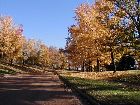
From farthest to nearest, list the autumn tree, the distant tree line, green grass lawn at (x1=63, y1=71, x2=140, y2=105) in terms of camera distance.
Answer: the autumn tree
the distant tree line
green grass lawn at (x1=63, y1=71, x2=140, y2=105)

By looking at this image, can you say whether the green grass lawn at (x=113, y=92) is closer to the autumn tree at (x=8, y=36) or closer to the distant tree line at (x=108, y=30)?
the distant tree line at (x=108, y=30)

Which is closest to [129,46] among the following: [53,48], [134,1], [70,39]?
[134,1]

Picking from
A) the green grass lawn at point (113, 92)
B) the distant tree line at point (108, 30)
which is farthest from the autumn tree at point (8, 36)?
the green grass lawn at point (113, 92)

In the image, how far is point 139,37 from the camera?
36.5 m

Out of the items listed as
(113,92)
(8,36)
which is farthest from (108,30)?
(8,36)

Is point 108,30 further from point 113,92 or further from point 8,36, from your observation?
point 8,36

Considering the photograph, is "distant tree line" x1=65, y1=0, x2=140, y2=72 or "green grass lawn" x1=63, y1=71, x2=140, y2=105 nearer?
"green grass lawn" x1=63, y1=71, x2=140, y2=105

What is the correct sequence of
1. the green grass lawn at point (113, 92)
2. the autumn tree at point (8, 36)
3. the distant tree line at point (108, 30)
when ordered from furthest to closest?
the autumn tree at point (8, 36), the distant tree line at point (108, 30), the green grass lawn at point (113, 92)

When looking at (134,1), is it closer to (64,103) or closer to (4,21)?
(64,103)

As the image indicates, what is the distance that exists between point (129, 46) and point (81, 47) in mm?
18705

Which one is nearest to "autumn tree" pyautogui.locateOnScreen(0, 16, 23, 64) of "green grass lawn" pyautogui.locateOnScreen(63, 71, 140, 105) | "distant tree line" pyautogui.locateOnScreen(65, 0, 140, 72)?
"distant tree line" pyautogui.locateOnScreen(65, 0, 140, 72)

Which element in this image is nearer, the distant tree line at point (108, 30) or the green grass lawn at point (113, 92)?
the green grass lawn at point (113, 92)

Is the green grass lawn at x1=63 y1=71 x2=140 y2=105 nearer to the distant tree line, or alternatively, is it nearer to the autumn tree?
the distant tree line

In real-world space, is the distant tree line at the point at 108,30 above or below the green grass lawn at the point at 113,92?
above
